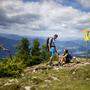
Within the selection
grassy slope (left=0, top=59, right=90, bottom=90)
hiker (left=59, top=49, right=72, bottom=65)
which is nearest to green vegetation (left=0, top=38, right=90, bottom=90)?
grassy slope (left=0, top=59, right=90, bottom=90)

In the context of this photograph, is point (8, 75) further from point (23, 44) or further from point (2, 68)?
point (23, 44)

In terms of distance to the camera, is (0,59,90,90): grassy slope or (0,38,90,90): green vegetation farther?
(0,38,90,90): green vegetation

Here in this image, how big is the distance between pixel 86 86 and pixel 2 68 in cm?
697

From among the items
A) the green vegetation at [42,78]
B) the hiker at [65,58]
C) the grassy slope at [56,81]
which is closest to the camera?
the grassy slope at [56,81]

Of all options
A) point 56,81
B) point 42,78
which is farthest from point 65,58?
point 56,81

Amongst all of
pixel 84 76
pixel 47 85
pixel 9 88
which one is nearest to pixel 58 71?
pixel 84 76

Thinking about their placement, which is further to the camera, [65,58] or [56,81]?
[65,58]

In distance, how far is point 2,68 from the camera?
75.4ft

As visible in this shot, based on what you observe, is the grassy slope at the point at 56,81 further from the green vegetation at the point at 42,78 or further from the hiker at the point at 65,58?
the hiker at the point at 65,58

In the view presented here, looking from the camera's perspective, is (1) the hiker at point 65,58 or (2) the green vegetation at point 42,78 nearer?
(2) the green vegetation at point 42,78

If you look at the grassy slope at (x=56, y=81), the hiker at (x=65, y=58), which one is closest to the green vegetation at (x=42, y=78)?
the grassy slope at (x=56, y=81)

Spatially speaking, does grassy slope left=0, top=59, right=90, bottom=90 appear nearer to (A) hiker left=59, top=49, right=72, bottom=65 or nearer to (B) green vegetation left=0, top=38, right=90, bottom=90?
(B) green vegetation left=0, top=38, right=90, bottom=90

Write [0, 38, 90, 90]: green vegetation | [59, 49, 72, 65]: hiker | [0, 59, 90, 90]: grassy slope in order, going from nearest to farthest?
[0, 59, 90, 90]: grassy slope < [0, 38, 90, 90]: green vegetation < [59, 49, 72, 65]: hiker

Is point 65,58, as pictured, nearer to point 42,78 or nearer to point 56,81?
point 42,78
